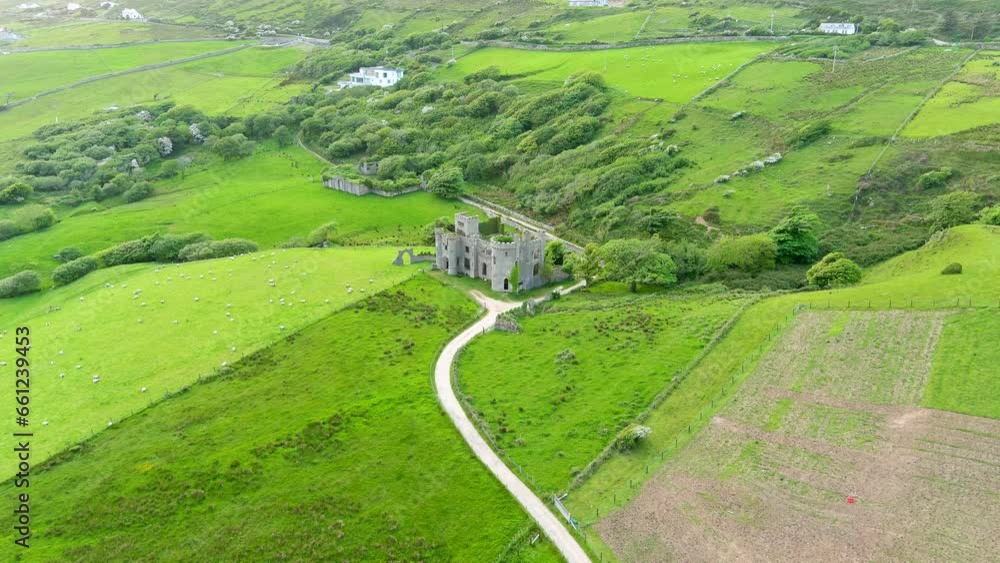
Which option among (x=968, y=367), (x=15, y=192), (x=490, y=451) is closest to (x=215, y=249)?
(x=15, y=192)

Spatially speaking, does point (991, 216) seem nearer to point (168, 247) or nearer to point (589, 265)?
point (589, 265)

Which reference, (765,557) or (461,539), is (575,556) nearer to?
(461,539)

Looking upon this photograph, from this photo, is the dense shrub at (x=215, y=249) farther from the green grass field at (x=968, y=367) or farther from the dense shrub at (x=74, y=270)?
the green grass field at (x=968, y=367)

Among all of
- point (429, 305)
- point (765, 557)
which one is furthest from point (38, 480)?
point (765, 557)

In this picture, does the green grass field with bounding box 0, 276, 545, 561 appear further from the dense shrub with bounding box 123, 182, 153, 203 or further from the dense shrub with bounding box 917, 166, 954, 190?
the dense shrub with bounding box 123, 182, 153, 203

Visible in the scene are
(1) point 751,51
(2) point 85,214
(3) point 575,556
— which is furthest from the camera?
(1) point 751,51

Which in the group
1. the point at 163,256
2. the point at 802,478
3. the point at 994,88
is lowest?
the point at 163,256

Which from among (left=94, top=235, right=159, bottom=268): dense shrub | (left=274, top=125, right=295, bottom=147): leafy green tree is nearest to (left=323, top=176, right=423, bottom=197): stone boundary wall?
(left=274, top=125, right=295, bottom=147): leafy green tree
